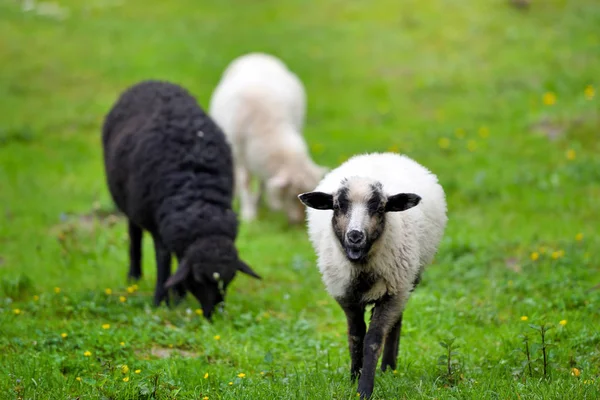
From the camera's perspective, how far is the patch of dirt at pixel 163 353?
6.56m

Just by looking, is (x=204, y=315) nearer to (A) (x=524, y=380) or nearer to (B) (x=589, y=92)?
(A) (x=524, y=380)

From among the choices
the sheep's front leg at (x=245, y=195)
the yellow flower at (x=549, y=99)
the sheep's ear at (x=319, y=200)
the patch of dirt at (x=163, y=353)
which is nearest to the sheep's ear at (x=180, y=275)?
the patch of dirt at (x=163, y=353)

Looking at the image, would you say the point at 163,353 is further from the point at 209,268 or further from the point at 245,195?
the point at 245,195

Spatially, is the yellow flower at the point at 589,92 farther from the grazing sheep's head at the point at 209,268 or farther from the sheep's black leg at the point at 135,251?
the grazing sheep's head at the point at 209,268

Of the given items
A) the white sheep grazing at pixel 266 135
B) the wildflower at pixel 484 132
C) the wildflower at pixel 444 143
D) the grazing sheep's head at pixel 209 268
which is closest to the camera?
the grazing sheep's head at pixel 209 268

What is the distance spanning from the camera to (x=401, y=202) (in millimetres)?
5551

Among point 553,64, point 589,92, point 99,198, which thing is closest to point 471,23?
point 553,64

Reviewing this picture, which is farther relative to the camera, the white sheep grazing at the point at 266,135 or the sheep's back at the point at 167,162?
the white sheep grazing at the point at 266,135

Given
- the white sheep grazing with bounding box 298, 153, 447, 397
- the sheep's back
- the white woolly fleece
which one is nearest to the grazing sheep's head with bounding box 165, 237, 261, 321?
the sheep's back

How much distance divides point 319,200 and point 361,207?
1.19ft

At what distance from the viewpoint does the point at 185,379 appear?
588 cm

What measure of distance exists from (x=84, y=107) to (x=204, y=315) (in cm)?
1045

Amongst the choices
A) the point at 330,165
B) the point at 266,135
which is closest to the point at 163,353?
the point at 266,135

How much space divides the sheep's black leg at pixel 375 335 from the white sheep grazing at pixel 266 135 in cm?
617
